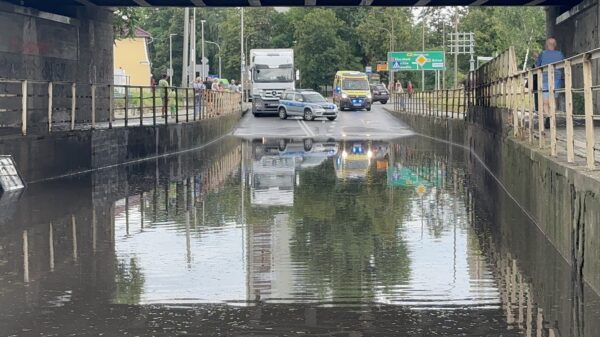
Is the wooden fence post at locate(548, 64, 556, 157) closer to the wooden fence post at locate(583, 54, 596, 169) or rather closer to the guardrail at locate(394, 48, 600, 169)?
the guardrail at locate(394, 48, 600, 169)

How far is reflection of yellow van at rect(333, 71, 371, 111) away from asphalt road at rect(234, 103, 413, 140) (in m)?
6.68

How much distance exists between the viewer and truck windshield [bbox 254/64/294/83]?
58.2m

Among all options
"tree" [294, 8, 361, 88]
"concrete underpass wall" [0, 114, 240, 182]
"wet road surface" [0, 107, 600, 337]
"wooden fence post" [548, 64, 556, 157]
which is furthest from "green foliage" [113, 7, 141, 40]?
"tree" [294, 8, 361, 88]

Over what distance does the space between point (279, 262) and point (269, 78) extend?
4876 cm

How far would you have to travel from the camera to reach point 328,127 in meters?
48.4

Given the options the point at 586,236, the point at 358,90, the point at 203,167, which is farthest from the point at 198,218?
the point at 358,90

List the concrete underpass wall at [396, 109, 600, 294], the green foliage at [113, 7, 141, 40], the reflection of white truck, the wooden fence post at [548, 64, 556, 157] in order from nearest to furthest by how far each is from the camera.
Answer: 1. the concrete underpass wall at [396, 109, 600, 294]
2. the wooden fence post at [548, 64, 556, 157]
3. the green foliage at [113, 7, 141, 40]
4. the reflection of white truck

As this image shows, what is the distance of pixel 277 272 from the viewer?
30.7 ft

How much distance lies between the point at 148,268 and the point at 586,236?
12.5ft

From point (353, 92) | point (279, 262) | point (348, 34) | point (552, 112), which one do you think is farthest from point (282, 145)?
point (348, 34)

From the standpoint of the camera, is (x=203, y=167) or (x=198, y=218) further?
(x=203, y=167)

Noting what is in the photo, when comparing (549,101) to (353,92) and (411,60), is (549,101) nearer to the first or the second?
(353,92)

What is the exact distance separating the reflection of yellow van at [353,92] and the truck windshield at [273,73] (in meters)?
9.72

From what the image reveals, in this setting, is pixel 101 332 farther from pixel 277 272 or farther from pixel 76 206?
pixel 76 206
